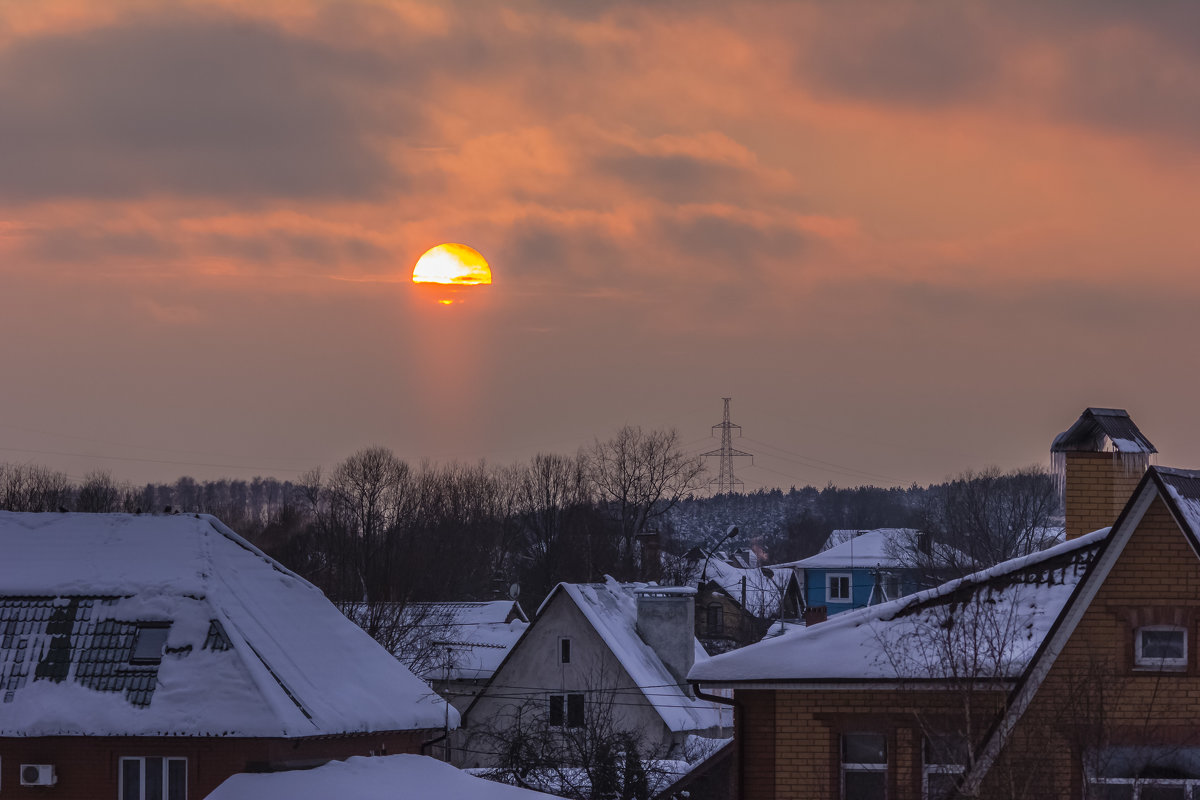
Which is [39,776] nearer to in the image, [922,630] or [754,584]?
[922,630]

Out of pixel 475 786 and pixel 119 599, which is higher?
pixel 119 599

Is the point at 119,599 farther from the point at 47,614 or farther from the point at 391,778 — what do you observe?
the point at 391,778

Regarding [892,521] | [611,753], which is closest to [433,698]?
[611,753]

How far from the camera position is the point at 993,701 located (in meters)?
16.1

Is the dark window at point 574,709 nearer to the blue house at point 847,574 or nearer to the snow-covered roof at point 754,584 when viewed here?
the snow-covered roof at point 754,584

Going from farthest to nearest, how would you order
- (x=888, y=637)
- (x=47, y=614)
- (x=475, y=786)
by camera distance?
(x=47, y=614) → (x=475, y=786) → (x=888, y=637)

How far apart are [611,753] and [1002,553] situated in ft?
210

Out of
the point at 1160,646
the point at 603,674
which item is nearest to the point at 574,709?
the point at 603,674

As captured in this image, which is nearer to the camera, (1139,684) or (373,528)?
(1139,684)

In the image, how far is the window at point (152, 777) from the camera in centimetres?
2750

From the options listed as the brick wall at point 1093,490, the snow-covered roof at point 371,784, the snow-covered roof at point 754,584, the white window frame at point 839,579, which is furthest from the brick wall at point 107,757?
the white window frame at point 839,579

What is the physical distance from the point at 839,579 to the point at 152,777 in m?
83.0

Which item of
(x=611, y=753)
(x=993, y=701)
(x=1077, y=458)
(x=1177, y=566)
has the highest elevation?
(x=1077, y=458)

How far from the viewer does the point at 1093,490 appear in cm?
1925
